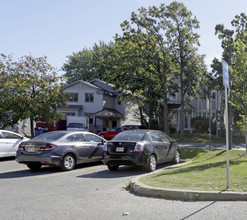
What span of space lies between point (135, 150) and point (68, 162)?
8.25ft

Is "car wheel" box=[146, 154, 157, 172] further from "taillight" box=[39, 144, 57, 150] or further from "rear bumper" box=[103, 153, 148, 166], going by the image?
"taillight" box=[39, 144, 57, 150]

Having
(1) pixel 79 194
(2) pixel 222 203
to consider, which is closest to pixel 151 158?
(1) pixel 79 194

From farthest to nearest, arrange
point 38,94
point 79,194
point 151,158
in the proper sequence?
1. point 38,94
2. point 151,158
3. point 79,194

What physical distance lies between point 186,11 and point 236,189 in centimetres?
2404

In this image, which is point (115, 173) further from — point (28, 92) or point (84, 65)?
point (84, 65)

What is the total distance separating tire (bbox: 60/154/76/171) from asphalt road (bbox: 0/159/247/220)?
4.53 ft

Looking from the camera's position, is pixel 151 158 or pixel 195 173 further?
pixel 151 158

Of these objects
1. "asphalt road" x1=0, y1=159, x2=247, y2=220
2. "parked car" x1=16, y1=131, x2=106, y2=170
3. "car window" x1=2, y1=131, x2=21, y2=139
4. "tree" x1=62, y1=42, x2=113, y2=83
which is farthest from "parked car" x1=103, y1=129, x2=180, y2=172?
"tree" x1=62, y1=42, x2=113, y2=83

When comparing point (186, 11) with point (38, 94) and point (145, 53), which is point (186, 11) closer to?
point (145, 53)

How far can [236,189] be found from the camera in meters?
7.02

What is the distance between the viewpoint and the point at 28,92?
22547 millimetres

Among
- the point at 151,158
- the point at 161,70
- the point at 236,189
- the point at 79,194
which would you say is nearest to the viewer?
the point at 236,189

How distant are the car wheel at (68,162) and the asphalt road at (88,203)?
1.40 metres

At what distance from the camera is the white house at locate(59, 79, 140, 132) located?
4344cm
